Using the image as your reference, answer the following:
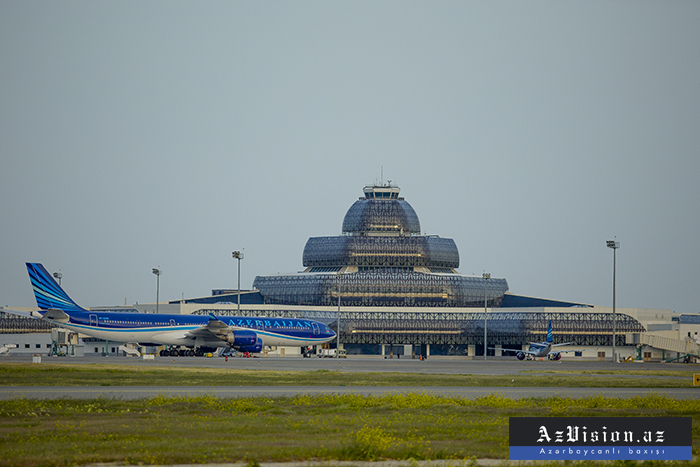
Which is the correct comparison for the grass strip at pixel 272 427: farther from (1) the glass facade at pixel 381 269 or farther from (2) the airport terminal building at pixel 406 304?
(1) the glass facade at pixel 381 269

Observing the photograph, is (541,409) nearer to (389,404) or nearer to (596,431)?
(389,404)

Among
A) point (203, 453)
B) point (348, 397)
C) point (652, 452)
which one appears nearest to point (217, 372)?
point (348, 397)

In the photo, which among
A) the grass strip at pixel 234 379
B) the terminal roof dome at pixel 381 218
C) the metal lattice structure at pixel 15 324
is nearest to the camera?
the grass strip at pixel 234 379

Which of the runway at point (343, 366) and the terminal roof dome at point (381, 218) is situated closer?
the runway at point (343, 366)

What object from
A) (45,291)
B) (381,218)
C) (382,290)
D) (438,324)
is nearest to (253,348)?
(45,291)

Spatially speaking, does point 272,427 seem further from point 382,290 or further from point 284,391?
point 382,290

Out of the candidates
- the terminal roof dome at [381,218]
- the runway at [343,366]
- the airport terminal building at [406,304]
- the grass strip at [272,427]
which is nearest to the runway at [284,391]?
the grass strip at [272,427]

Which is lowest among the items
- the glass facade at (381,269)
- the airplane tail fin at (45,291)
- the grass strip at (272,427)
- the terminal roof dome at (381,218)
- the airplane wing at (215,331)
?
the grass strip at (272,427)

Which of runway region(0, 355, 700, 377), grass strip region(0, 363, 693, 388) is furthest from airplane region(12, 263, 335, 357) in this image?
grass strip region(0, 363, 693, 388)

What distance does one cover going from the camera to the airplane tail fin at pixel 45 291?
3543 inches

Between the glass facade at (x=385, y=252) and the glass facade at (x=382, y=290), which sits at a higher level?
the glass facade at (x=385, y=252)

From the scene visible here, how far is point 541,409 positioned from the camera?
107ft

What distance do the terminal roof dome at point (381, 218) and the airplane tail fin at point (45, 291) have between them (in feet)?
319

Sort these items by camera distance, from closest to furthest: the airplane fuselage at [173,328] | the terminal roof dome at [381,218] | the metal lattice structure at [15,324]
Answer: the airplane fuselage at [173,328] → the metal lattice structure at [15,324] → the terminal roof dome at [381,218]
